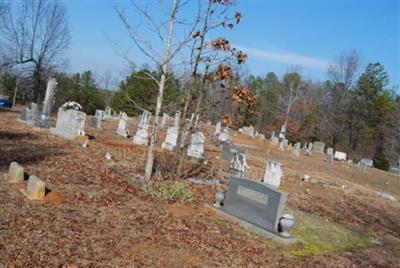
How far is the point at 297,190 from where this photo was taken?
14797 millimetres

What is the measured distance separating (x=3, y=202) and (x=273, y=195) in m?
4.86

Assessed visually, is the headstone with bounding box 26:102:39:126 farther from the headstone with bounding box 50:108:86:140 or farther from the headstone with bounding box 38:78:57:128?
the headstone with bounding box 50:108:86:140

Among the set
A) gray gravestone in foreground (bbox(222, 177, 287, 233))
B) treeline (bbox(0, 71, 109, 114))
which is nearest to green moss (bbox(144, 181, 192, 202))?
gray gravestone in foreground (bbox(222, 177, 287, 233))

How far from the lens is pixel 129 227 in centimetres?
697

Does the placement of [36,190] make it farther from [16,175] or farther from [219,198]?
[219,198]

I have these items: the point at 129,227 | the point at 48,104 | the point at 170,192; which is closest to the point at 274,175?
the point at 170,192

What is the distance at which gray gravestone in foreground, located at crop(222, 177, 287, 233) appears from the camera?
8336 mm

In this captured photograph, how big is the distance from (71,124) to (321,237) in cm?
1156

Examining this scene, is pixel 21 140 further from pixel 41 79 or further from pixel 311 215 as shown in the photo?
pixel 41 79

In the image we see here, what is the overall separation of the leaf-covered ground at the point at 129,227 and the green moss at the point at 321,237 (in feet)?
0.17

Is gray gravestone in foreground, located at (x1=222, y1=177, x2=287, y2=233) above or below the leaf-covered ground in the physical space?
above

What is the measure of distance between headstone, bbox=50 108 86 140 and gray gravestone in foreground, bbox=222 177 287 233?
953cm

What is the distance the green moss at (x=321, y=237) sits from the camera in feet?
26.4

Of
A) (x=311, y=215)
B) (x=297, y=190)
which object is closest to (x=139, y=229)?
(x=311, y=215)
